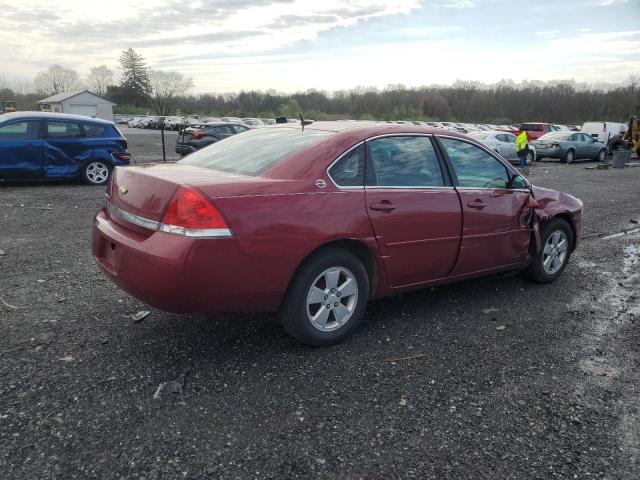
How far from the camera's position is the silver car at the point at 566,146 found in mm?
23594

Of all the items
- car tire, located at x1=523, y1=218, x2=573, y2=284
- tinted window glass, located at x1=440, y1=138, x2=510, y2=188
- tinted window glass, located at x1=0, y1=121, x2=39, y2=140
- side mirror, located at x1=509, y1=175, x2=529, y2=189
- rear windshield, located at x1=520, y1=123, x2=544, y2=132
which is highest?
rear windshield, located at x1=520, y1=123, x2=544, y2=132

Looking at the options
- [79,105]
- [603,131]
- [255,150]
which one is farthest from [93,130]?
[79,105]

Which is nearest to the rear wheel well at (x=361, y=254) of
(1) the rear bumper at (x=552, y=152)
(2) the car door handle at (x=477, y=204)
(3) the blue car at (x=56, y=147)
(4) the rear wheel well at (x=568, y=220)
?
(2) the car door handle at (x=477, y=204)

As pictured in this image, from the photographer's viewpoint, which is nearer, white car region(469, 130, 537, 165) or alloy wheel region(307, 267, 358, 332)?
alloy wheel region(307, 267, 358, 332)

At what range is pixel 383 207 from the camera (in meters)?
3.76

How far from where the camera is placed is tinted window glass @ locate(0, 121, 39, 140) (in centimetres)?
1022

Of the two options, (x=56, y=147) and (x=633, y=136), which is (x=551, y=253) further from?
(x=633, y=136)

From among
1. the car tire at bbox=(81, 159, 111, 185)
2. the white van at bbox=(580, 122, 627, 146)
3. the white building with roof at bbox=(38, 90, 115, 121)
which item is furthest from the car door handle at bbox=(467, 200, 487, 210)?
the white building with roof at bbox=(38, 90, 115, 121)

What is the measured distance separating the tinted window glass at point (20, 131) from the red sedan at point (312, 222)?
7.78 meters

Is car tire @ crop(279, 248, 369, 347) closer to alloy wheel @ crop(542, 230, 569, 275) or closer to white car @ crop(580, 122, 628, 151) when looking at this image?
alloy wheel @ crop(542, 230, 569, 275)

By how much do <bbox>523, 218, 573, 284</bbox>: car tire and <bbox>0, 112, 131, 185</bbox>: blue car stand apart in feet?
25.3

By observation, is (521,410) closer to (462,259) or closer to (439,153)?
(462,259)

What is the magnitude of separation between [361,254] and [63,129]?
945 centimetres

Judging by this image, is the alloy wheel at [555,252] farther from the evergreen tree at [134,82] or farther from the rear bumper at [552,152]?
the evergreen tree at [134,82]
